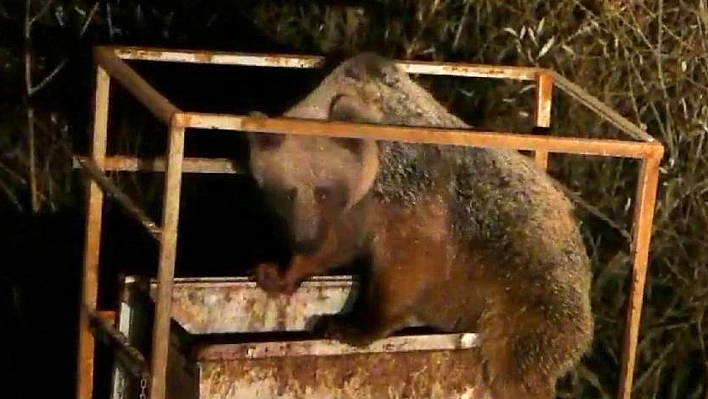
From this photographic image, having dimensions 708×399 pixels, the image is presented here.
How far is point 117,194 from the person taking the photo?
2.00m

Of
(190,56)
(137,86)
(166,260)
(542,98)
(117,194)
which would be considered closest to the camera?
(166,260)

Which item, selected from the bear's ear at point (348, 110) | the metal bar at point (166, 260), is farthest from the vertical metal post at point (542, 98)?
the metal bar at point (166, 260)

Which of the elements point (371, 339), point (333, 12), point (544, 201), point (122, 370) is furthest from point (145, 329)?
point (333, 12)

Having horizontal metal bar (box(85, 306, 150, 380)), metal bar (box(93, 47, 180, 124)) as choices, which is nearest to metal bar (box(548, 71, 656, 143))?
metal bar (box(93, 47, 180, 124))

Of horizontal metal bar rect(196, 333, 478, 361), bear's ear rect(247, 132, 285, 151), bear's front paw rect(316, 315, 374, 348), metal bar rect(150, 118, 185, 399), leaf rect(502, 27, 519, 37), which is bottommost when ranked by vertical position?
bear's front paw rect(316, 315, 374, 348)

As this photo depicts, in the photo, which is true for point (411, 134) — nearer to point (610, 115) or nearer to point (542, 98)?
point (610, 115)

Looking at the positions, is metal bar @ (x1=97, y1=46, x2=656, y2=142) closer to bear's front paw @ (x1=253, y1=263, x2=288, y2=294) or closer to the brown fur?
the brown fur

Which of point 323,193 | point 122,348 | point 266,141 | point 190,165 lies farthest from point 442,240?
point 122,348

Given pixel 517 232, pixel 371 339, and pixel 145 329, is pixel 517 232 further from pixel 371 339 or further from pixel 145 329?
pixel 145 329

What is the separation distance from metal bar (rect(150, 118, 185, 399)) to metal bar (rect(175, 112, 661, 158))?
0.15 ft

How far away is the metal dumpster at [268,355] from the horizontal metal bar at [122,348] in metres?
0.04

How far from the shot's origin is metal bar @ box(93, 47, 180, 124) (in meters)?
1.76

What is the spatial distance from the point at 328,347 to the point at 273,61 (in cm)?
59

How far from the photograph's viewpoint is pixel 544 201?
2.33 meters
